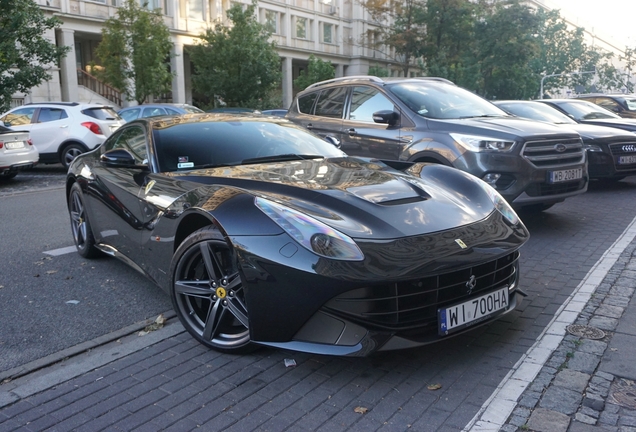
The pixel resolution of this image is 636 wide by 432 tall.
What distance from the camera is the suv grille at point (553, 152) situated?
659 cm

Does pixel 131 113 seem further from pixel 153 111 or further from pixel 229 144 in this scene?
pixel 229 144

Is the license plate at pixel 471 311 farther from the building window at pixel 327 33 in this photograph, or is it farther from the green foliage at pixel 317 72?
the building window at pixel 327 33

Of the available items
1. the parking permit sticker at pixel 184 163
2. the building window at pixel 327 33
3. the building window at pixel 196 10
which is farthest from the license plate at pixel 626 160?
the building window at pixel 327 33

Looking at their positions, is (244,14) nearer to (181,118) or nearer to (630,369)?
(181,118)

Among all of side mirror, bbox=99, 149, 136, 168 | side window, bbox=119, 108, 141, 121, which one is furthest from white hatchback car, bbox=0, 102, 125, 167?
side mirror, bbox=99, 149, 136, 168

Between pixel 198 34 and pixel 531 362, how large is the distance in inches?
1625

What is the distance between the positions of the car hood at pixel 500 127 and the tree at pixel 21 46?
1165 centimetres

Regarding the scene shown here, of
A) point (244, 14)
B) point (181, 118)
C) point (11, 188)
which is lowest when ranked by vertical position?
point (11, 188)

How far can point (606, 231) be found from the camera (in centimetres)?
688

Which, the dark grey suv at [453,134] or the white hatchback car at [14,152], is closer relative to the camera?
the dark grey suv at [453,134]

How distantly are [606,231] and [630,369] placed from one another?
3.95m

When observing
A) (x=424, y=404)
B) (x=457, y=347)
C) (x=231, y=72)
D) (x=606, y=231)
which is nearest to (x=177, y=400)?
(x=424, y=404)

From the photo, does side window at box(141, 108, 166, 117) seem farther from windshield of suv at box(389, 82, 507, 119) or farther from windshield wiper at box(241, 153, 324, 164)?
windshield wiper at box(241, 153, 324, 164)

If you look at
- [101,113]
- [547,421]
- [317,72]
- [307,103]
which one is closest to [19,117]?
[101,113]
